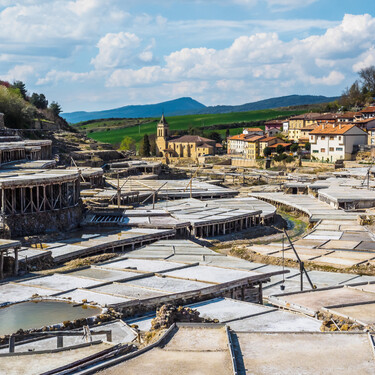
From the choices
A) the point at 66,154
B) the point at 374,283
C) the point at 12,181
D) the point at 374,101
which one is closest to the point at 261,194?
the point at 66,154

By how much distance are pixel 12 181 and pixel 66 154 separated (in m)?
43.5

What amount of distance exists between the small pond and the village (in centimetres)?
8

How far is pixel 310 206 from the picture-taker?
188 ft

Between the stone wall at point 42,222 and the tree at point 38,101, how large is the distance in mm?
72311

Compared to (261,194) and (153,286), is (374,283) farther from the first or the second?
(261,194)

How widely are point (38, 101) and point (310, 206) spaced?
6785cm

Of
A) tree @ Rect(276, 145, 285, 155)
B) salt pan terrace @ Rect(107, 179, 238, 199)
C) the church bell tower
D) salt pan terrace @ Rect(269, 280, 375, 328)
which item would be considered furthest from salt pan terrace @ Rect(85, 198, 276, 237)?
the church bell tower

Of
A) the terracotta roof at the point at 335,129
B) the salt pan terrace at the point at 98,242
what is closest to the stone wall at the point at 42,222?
the salt pan terrace at the point at 98,242

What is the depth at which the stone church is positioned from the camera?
12194 centimetres

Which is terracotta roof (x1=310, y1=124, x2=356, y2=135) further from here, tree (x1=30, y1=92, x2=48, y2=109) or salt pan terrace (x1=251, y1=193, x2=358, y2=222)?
tree (x1=30, y1=92, x2=48, y2=109)

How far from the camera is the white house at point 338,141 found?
95812 millimetres

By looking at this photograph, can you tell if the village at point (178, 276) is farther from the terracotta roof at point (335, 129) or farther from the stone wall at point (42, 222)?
the terracotta roof at point (335, 129)

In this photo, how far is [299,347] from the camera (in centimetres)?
1439

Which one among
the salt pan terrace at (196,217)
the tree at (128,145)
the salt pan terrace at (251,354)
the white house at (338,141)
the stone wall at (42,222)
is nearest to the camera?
the salt pan terrace at (251,354)
